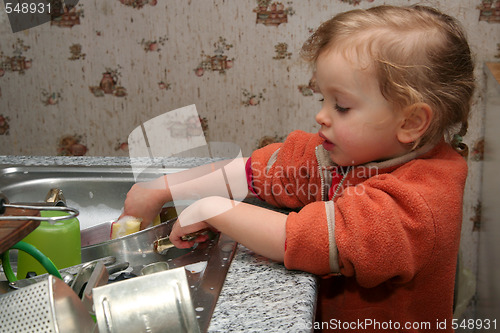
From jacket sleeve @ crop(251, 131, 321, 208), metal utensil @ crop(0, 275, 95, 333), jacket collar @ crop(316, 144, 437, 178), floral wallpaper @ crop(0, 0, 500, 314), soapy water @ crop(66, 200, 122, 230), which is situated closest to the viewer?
metal utensil @ crop(0, 275, 95, 333)

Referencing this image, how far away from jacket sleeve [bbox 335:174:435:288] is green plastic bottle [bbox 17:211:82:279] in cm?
36

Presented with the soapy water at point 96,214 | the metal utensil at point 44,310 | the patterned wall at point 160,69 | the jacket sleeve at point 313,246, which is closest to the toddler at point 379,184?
the jacket sleeve at point 313,246

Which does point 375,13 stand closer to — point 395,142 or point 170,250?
point 395,142

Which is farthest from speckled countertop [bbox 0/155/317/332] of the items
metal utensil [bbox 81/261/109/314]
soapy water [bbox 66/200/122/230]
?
soapy water [bbox 66/200/122/230]

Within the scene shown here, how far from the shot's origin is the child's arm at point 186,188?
891mm

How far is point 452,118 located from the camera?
79 cm

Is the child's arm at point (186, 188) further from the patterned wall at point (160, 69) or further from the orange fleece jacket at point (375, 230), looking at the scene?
the patterned wall at point (160, 69)

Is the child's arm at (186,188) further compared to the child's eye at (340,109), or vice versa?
the child's arm at (186,188)

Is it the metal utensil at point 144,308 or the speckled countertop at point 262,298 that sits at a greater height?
the metal utensil at point 144,308

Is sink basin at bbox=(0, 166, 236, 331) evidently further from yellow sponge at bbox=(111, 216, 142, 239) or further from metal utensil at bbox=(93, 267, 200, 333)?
metal utensil at bbox=(93, 267, 200, 333)

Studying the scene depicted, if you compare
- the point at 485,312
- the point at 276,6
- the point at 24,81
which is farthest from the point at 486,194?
the point at 24,81

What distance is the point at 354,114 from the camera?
0.74 meters

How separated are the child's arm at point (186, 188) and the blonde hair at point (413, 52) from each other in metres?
0.27

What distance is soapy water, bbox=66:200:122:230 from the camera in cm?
98
